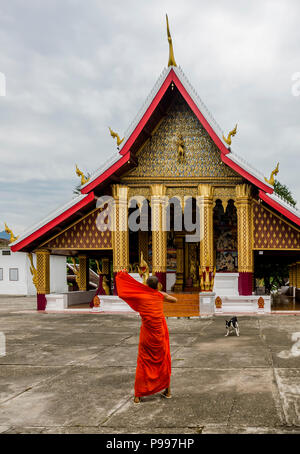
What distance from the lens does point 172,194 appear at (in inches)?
663

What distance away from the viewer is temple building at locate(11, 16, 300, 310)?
16.2 meters

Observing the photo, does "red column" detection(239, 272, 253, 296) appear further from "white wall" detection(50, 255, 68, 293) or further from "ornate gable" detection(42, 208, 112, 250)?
"white wall" detection(50, 255, 68, 293)

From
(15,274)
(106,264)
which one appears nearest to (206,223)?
(106,264)

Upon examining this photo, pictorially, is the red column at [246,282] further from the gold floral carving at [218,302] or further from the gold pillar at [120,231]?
the gold pillar at [120,231]

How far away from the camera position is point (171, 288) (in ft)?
67.2

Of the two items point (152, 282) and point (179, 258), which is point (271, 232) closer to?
point (179, 258)

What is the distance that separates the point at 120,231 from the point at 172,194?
2.47 meters

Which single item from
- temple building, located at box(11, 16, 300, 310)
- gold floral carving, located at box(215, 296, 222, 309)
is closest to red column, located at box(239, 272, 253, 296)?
temple building, located at box(11, 16, 300, 310)

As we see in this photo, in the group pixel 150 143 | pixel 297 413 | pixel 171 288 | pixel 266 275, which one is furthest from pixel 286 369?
pixel 266 275

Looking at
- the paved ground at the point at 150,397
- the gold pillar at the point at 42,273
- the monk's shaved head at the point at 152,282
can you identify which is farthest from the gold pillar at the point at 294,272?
the monk's shaved head at the point at 152,282

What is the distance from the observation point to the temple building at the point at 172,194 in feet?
53.0

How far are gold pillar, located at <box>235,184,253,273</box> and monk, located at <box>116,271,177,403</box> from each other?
1115 centimetres

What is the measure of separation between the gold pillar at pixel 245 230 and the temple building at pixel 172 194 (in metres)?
0.04
